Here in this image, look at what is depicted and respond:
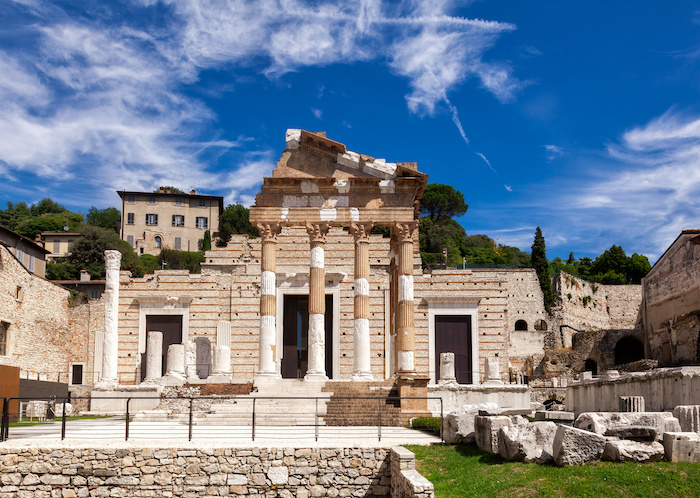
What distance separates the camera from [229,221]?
77000mm

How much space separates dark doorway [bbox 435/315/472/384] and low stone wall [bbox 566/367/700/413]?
7679 millimetres

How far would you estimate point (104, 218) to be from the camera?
8481cm

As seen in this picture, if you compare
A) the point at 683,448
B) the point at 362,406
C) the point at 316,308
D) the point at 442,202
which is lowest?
the point at 362,406

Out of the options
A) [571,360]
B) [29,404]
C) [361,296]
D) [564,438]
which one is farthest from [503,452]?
[571,360]

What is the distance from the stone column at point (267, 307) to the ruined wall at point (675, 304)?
1978 cm

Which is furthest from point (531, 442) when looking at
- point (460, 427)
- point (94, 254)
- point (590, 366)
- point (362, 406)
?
point (94, 254)

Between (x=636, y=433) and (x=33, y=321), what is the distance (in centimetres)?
3279

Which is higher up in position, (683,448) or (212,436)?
(683,448)

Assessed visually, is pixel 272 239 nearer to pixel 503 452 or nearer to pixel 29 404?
pixel 29 404

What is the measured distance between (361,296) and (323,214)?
11.7ft

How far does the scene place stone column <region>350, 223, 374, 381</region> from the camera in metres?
27.2

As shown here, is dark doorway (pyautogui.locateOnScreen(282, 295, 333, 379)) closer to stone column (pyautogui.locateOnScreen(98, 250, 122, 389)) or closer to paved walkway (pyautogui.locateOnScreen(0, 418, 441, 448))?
stone column (pyautogui.locateOnScreen(98, 250, 122, 389))

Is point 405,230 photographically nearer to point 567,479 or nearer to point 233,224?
point 567,479

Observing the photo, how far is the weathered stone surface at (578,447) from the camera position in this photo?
1212 cm
